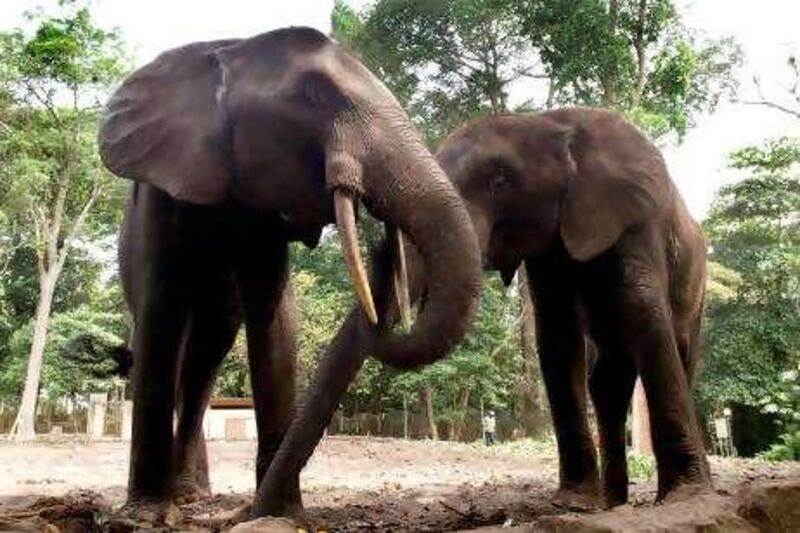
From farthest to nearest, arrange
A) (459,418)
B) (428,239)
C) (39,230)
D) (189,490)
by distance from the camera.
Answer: (459,418), (39,230), (189,490), (428,239)

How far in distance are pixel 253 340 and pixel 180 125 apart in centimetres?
133

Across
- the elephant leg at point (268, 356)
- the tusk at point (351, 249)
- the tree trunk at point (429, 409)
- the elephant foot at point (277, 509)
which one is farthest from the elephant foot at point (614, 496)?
the tree trunk at point (429, 409)

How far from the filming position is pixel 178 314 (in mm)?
5711

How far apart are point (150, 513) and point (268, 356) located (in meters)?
1.16

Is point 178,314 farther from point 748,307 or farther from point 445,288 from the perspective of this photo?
point 748,307

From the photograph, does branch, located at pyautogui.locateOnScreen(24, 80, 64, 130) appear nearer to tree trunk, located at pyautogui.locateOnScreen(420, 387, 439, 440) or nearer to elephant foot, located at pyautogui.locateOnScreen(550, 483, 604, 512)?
tree trunk, located at pyautogui.locateOnScreen(420, 387, 439, 440)

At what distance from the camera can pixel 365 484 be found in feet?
40.2

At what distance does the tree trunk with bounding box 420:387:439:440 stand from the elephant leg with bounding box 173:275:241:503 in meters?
28.2

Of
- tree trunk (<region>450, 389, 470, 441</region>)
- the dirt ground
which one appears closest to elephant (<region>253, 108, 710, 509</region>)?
the dirt ground

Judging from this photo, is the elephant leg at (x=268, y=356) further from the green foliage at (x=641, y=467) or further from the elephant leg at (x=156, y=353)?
the green foliage at (x=641, y=467)

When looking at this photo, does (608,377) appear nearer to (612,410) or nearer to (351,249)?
(612,410)

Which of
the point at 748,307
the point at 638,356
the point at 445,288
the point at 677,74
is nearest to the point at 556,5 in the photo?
the point at 677,74

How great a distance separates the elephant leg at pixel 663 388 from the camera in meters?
5.82

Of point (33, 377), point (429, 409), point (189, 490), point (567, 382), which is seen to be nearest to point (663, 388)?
point (567, 382)
